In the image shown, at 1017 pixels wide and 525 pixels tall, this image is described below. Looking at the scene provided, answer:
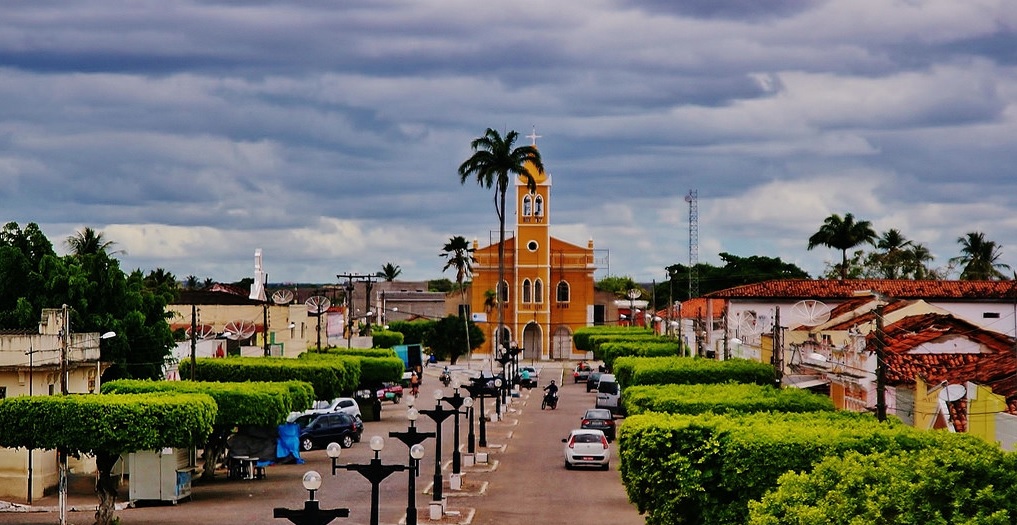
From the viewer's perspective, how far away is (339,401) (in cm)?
5684

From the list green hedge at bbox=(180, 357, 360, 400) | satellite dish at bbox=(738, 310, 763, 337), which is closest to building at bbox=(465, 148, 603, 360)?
satellite dish at bbox=(738, 310, 763, 337)

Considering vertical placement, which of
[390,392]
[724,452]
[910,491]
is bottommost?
[390,392]

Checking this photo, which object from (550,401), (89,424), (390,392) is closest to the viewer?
(89,424)

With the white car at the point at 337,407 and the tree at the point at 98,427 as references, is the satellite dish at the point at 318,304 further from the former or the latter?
the tree at the point at 98,427

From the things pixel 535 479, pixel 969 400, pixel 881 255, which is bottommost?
pixel 535 479

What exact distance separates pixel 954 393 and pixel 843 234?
257ft

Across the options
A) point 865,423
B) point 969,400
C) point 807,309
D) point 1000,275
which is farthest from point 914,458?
point 1000,275

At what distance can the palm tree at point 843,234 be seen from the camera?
360ft

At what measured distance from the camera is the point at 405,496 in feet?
123

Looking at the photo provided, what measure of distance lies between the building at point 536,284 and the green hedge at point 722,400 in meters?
87.4

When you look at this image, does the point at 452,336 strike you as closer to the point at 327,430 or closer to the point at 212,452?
the point at 327,430

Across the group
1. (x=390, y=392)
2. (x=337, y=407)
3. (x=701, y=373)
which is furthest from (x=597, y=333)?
(x=701, y=373)

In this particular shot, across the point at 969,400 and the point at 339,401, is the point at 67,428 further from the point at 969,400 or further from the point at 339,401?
the point at 339,401

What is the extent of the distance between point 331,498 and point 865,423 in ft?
51.6
